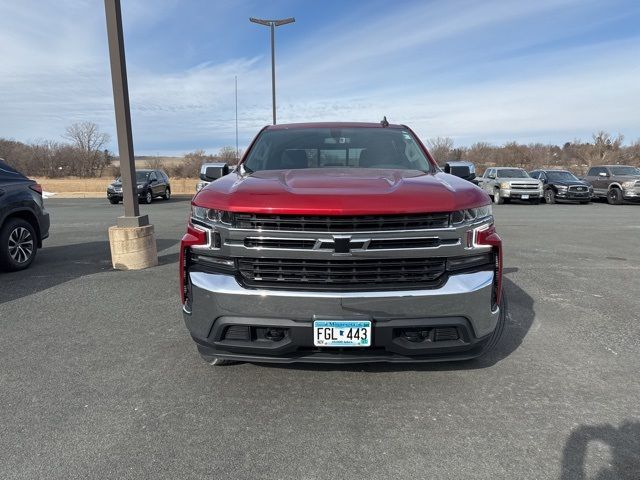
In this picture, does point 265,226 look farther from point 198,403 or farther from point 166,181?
point 166,181

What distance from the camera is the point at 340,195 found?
9.10 feet

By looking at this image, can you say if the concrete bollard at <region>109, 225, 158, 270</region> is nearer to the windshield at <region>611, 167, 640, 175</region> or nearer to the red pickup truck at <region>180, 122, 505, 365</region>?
the red pickup truck at <region>180, 122, 505, 365</region>

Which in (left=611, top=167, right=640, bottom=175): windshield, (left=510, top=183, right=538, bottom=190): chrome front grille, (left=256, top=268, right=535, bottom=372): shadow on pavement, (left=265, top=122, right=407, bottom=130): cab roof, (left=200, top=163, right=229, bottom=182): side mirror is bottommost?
(left=256, top=268, right=535, bottom=372): shadow on pavement

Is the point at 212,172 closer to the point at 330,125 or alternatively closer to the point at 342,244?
the point at 330,125

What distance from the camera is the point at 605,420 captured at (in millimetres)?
2746

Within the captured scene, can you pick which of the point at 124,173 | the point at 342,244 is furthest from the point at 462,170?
the point at 124,173

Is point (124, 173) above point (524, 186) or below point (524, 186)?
above

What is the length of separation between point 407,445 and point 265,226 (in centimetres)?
148

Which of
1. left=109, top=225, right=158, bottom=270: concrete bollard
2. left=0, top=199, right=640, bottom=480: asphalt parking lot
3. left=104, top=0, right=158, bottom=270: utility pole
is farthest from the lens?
left=109, top=225, right=158, bottom=270: concrete bollard

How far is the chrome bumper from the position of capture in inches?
106

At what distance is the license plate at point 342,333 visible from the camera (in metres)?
2.69

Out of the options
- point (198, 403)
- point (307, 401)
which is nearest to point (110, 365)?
point (198, 403)

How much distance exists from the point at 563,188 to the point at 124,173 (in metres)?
20.9

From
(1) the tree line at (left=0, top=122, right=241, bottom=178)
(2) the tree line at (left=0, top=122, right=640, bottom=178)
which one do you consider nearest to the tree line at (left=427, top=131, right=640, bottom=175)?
(2) the tree line at (left=0, top=122, right=640, bottom=178)
